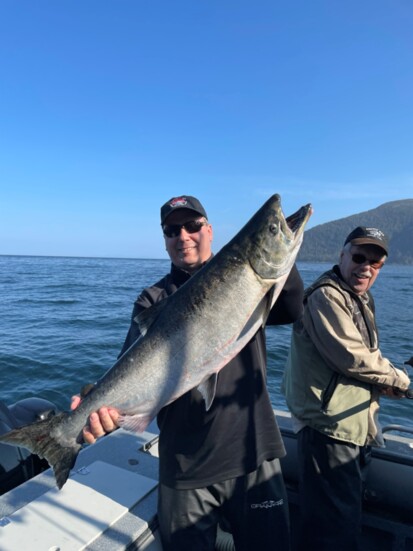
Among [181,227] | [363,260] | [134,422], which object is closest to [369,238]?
[363,260]

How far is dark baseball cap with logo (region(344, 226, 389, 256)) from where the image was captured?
3.66 metres

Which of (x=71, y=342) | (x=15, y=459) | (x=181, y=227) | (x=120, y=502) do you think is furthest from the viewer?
(x=71, y=342)

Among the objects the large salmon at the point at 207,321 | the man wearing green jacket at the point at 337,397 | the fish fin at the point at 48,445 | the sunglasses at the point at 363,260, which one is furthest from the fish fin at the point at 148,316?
the sunglasses at the point at 363,260

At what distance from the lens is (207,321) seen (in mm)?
2646

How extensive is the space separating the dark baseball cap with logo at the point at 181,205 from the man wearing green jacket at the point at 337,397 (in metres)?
1.34

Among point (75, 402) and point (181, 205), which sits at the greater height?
point (181, 205)

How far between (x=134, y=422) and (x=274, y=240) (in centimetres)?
167

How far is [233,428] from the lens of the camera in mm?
2863

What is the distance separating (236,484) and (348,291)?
197 cm

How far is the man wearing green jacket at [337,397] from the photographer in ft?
10.9

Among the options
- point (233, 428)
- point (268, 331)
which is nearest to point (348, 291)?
point (233, 428)

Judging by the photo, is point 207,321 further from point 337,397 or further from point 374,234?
point 374,234

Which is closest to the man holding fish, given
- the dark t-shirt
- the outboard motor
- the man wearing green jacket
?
the dark t-shirt

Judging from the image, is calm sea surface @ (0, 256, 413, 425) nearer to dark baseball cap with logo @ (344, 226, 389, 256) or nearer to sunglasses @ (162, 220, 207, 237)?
dark baseball cap with logo @ (344, 226, 389, 256)
